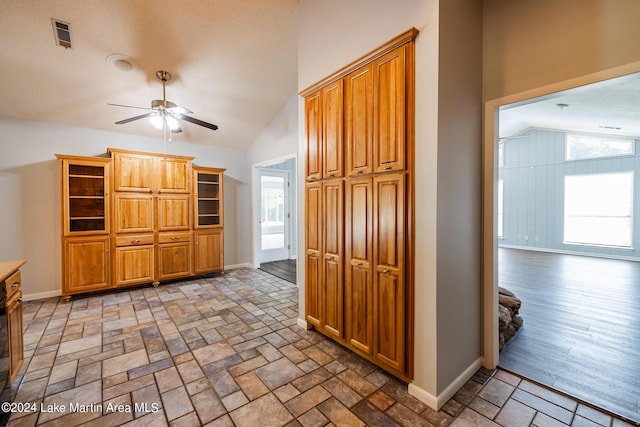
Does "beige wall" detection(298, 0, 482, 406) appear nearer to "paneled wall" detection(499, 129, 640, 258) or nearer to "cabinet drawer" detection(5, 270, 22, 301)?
"cabinet drawer" detection(5, 270, 22, 301)

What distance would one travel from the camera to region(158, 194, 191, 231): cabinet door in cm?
453

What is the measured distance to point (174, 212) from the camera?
4652mm

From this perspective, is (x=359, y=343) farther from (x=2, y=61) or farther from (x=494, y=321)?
(x=2, y=61)

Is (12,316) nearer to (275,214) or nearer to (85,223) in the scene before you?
(85,223)

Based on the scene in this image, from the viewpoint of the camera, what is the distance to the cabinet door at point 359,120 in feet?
7.09

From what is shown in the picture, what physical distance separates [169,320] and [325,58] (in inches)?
134

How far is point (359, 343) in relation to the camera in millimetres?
2291

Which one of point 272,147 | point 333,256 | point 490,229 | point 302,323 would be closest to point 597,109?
point 490,229

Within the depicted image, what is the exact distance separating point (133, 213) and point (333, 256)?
3561 mm

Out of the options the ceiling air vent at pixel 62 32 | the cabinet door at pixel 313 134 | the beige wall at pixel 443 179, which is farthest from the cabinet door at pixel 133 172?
the beige wall at pixel 443 179

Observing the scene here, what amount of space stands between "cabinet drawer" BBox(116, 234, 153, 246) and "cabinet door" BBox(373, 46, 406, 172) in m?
4.06

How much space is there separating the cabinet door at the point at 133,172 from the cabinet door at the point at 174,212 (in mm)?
305

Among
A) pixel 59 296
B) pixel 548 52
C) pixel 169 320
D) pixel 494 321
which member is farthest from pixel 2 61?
pixel 494 321

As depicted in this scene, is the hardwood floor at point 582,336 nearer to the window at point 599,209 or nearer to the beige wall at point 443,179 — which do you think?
the beige wall at point 443,179
